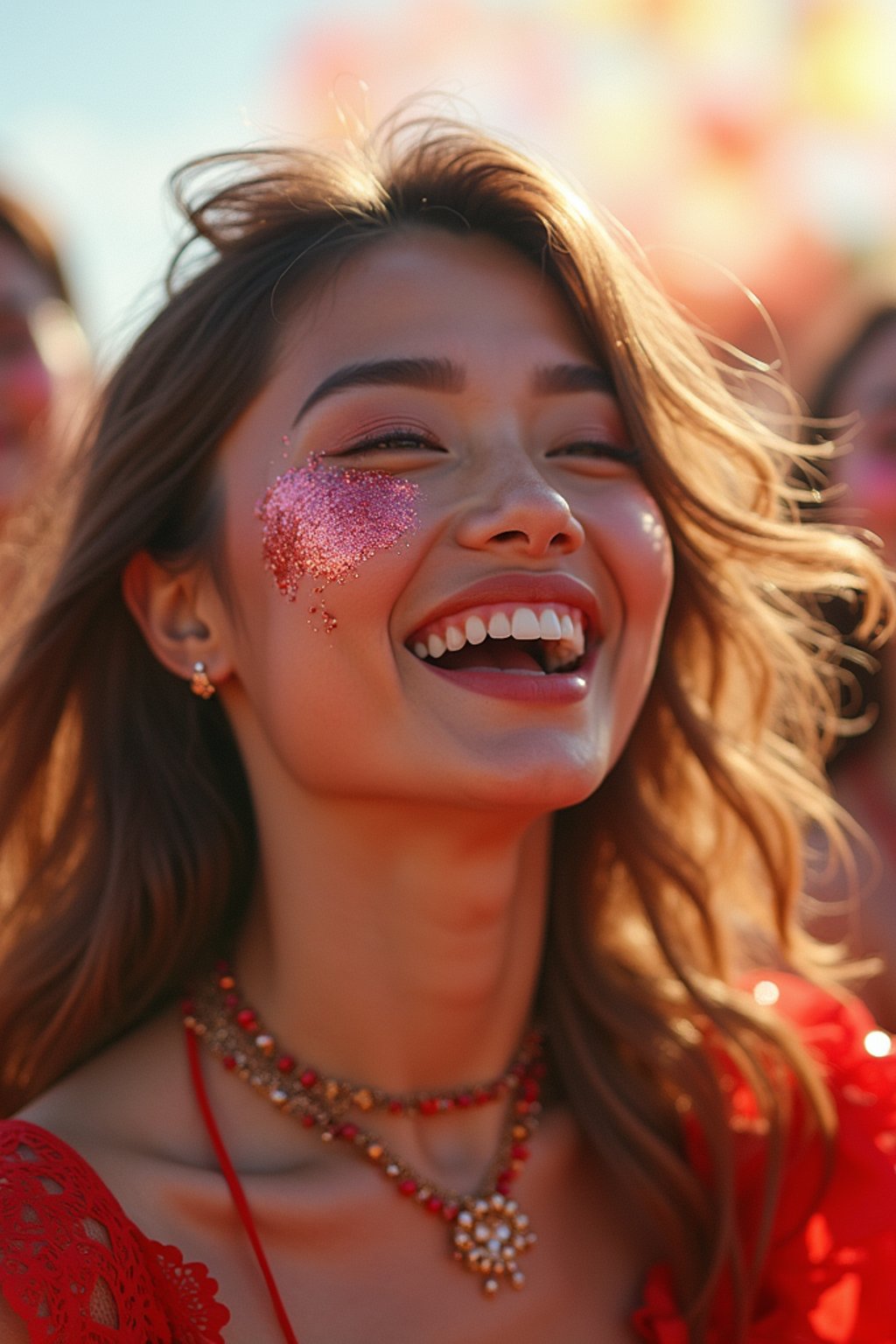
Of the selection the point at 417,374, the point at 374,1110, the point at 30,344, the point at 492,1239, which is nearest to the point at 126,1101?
the point at 374,1110

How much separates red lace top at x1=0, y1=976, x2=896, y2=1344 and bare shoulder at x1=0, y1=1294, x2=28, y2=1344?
0.02 m

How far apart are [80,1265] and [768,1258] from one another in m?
1.02

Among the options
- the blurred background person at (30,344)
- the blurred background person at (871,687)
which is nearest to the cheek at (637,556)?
the blurred background person at (871,687)

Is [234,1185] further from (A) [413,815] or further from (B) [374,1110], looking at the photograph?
(A) [413,815]

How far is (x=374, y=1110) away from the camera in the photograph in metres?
2.09

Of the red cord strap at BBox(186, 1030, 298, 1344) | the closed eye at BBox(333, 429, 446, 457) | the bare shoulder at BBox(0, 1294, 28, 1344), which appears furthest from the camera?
the closed eye at BBox(333, 429, 446, 457)

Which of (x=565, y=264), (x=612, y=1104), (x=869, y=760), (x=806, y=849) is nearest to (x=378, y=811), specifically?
(x=612, y=1104)

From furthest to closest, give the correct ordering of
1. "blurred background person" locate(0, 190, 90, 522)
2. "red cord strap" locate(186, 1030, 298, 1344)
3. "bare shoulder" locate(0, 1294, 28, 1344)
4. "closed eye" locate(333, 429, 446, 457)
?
"blurred background person" locate(0, 190, 90, 522), "closed eye" locate(333, 429, 446, 457), "red cord strap" locate(186, 1030, 298, 1344), "bare shoulder" locate(0, 1294, 28, 1344)

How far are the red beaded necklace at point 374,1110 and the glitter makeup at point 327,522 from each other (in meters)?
0.58

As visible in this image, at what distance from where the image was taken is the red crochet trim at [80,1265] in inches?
64.0

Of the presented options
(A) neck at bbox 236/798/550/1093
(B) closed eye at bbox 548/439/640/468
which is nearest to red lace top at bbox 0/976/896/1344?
(A) neck at bbox 236/798/550/1093

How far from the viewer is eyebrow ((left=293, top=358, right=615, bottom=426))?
199cm

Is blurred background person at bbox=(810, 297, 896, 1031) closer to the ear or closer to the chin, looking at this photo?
the chin

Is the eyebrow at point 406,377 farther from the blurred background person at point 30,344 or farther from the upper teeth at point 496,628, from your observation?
the blurred background person at point 30,344
